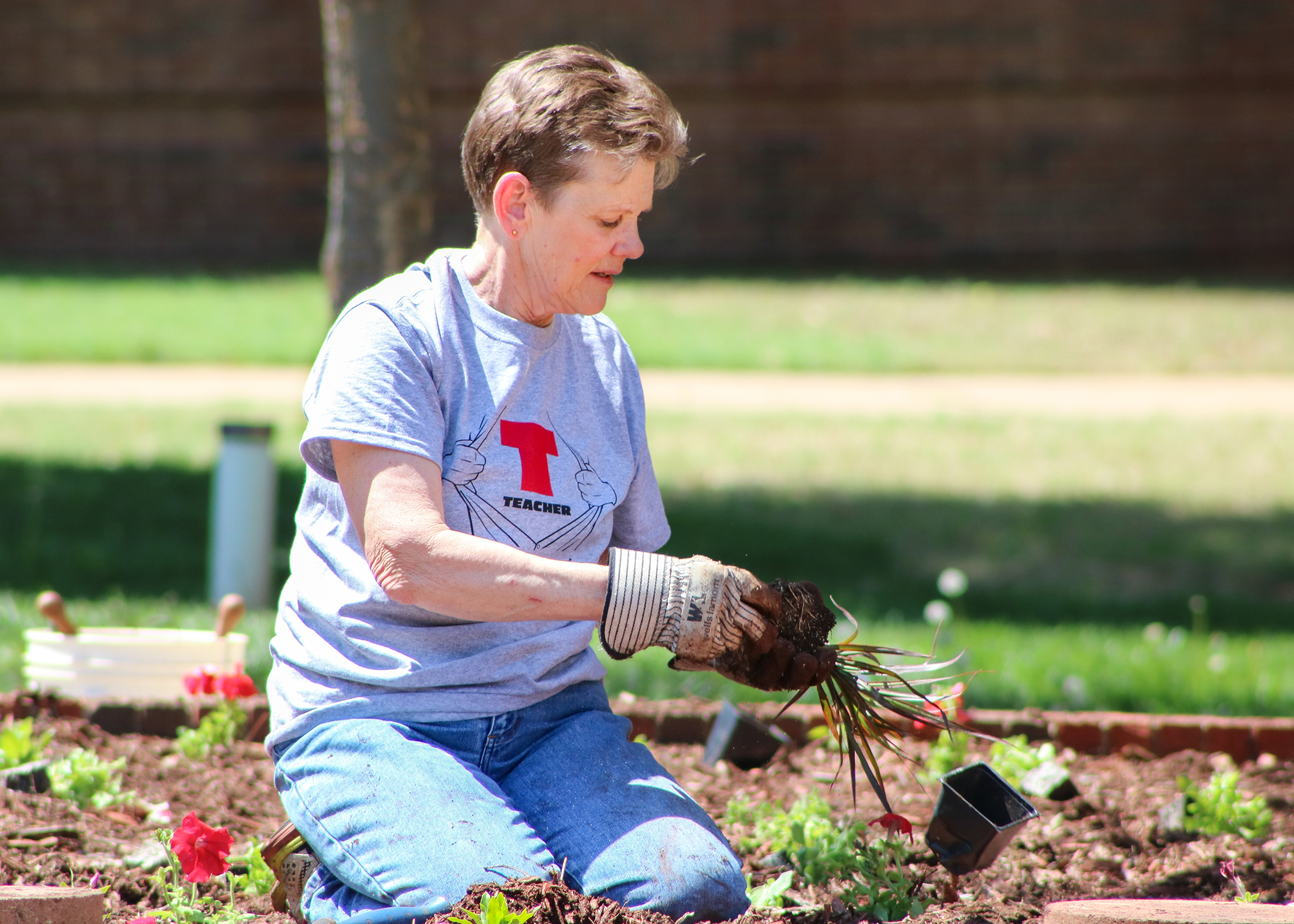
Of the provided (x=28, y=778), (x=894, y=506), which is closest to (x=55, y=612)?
(x=28, y=778)

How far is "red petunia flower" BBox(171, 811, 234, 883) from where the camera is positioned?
2.37 meters

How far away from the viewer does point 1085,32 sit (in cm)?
1670

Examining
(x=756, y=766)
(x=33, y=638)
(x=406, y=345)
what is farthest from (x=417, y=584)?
(x=33, y=638)

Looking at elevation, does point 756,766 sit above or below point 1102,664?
above

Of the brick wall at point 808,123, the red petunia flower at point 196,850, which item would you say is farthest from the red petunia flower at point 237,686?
the brick wall at point 808,123

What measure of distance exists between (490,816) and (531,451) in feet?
1.98

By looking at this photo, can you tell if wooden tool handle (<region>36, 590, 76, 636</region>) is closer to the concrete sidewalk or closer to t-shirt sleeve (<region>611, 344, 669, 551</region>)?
t-shirt sleeve (<region>611, 344, 669, 551</region>)

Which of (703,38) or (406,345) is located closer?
(406,345)

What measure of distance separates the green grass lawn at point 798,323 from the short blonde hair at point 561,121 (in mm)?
8877

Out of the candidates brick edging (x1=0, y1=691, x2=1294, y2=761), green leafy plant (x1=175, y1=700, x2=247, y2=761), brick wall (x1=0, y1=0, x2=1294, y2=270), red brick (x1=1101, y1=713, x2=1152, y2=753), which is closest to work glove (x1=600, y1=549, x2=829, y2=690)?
brick edging (x1=0, y1=691, x2=1294, y2=761)

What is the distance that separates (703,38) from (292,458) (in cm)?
1035

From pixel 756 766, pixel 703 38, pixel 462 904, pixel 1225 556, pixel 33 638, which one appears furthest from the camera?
pixel 703 38

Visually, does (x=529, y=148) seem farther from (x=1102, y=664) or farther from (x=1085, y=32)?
(x=1085, y=32)

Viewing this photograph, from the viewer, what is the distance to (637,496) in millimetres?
2678
